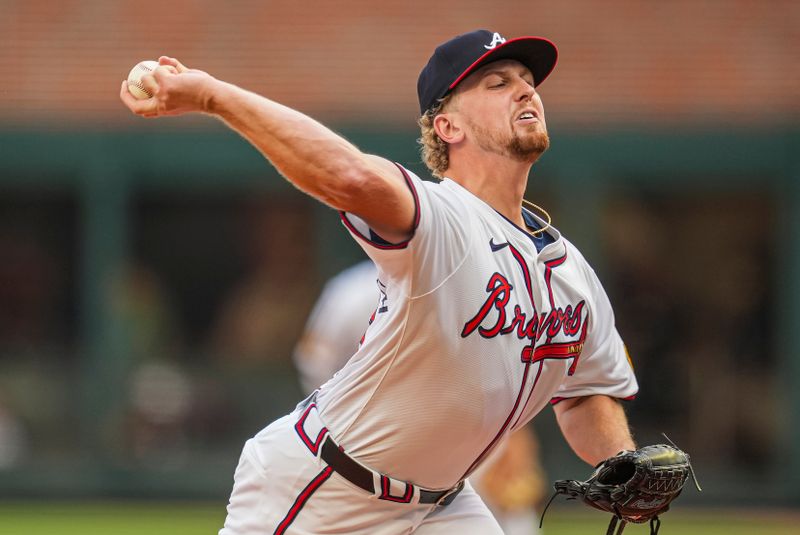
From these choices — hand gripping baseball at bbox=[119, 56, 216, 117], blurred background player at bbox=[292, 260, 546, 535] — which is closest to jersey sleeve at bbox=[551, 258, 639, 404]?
hand gripping baseball at bbox=[119, 56, 216, 117]

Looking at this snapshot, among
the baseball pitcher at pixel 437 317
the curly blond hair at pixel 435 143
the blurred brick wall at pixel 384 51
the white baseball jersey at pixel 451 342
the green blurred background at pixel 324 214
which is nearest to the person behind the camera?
the baseball pitcher at pixel 437 317

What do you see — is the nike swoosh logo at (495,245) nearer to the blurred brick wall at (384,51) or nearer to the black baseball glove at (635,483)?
the black baseball glove at (635,483)

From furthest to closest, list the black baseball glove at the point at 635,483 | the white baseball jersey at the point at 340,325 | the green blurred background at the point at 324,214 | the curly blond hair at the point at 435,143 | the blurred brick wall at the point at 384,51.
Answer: the blurred brick wall at the point at 384,51 → the green blurred background at the point at 324,214 → the white baseball jersey at the point at 340,325 → the curly blond hair at the point at 435,143 → the black baseball glove at the point at 635,483

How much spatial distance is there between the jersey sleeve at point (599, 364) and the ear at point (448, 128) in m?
0.67

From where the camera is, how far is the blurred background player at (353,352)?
23.7 ft

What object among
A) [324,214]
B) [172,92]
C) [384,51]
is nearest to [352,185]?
[172,92]

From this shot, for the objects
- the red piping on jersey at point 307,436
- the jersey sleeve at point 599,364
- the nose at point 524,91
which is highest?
the nose at point 524,91

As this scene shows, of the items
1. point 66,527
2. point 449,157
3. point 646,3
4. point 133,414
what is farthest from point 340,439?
point 646,3

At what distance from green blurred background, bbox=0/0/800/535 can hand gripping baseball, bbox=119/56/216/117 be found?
28.0 feet

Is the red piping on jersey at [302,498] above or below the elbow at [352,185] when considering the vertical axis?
below

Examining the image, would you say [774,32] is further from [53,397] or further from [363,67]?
[53,397]

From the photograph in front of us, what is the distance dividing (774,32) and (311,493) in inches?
383

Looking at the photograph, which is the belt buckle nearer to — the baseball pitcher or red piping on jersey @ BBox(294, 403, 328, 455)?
the baseball pitcher

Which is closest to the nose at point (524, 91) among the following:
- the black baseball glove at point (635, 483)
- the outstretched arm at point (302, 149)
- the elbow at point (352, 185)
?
the outstretched arm at point (302, 149)
